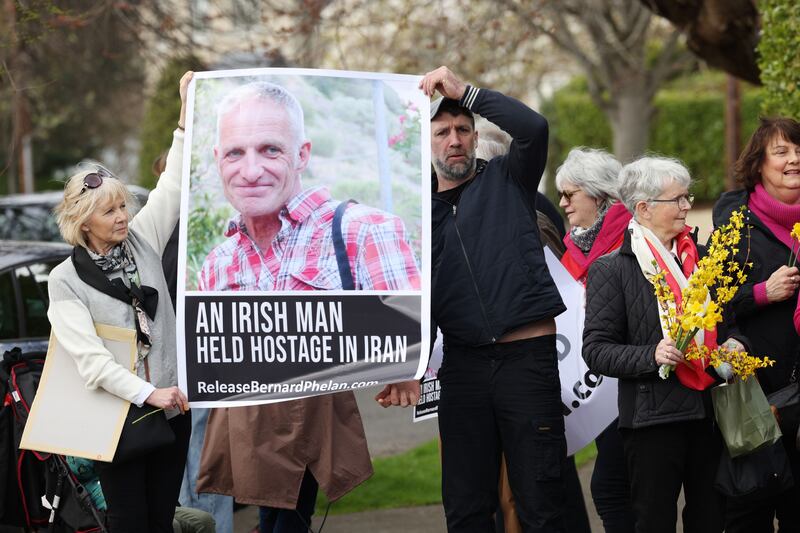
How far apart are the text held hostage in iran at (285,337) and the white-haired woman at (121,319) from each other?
9.7 inches

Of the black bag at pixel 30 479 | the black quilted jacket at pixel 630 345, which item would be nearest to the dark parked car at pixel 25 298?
the black bag at pixel 30 479

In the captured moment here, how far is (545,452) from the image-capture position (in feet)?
14.1

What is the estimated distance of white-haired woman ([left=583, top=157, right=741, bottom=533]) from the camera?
432 cm

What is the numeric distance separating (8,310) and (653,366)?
148 inches

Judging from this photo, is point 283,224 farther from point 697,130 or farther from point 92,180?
point 697,130

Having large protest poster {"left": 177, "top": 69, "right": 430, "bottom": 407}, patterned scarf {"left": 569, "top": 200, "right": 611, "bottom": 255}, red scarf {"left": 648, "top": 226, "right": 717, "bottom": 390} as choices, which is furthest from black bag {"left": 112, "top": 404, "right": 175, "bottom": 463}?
patterned scarf {"left": 569, "top": 200, "right": 611, "bottom": 255}

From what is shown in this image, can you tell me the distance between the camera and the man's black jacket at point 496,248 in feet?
14.1

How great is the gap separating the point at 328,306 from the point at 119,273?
85cm

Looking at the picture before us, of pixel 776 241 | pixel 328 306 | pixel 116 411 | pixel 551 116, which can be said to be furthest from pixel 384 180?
pixel 551 116

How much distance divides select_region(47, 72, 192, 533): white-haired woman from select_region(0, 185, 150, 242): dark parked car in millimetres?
5057

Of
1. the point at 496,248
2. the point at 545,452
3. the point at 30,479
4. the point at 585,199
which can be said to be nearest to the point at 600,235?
the point at 585,199

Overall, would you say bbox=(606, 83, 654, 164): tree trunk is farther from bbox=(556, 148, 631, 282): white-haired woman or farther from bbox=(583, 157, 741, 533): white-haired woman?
bbox=(583, 157, 741, 533): white-haired woman

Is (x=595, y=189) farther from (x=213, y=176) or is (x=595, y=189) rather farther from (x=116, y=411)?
(x=116, y=411)

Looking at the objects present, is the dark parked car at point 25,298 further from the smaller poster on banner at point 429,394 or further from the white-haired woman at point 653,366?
the white-haired woman at point 653,366
